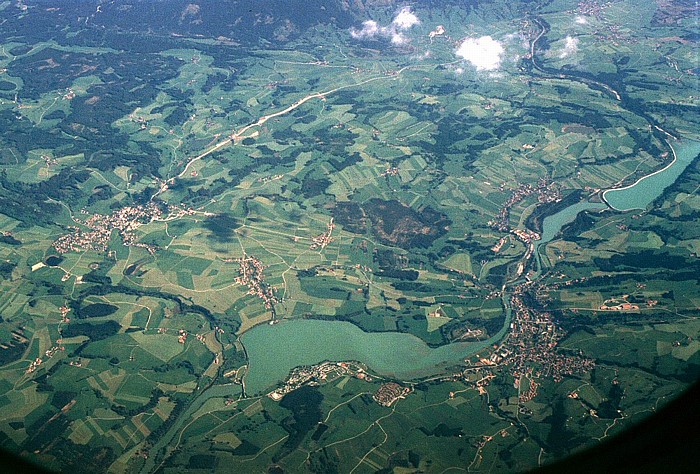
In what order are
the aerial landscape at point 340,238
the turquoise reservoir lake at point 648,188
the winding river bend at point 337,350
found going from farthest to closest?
the turquoise reservoir lake at point 648,188 → the winding river bend at point 337,350 → the aerial landscape at point 340,238

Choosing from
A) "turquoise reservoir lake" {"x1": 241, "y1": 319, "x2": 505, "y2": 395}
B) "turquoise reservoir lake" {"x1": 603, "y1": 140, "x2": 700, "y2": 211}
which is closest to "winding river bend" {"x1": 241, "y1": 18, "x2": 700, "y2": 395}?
"turquoise reservoir lake" {"x1": 241, "y1": 319, "x2": 505, "y2": 395}

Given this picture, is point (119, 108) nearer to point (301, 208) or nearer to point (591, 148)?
point (301, 208)

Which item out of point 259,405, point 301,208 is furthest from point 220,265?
point 259,405

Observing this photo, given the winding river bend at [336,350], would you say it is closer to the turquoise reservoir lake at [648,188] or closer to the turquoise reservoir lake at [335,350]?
the turquoise reservoir lake at [335,350]

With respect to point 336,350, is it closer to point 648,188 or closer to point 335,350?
point 335,350

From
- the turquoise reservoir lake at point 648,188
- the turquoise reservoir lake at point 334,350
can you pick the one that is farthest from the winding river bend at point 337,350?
the turquoise reservoir lake at point 648,188
